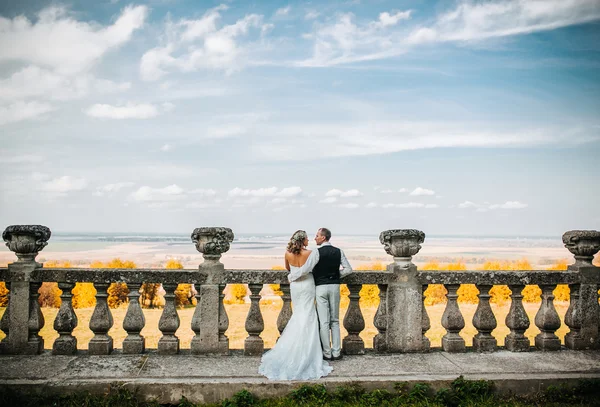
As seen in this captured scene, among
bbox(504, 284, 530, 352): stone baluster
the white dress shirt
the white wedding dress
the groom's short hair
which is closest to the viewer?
the white wedding dress

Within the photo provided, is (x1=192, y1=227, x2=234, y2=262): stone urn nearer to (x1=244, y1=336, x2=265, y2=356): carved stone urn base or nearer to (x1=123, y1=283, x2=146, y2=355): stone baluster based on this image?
(x1=123, y1=283, x2=146, y2=355): stone baluster

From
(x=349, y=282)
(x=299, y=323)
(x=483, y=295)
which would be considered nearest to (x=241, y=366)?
(x=299, y=323)

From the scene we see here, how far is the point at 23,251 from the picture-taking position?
6.51 m

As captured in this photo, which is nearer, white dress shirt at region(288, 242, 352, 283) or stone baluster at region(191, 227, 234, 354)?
white dress shirt at region(288, 242, 352, 283)

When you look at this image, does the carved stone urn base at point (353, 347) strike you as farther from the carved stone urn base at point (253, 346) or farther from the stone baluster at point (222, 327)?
the stone baluster at point (222, 327)

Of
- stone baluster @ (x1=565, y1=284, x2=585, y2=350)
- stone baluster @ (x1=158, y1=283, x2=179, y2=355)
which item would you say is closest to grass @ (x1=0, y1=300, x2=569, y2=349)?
stone baluster @ (x1=158, y1=283, x2=179, y2=355)

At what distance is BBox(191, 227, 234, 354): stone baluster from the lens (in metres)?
6.54

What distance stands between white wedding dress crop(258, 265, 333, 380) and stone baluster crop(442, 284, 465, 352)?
195cm

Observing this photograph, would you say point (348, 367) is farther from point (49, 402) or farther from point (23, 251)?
point (23, 251)

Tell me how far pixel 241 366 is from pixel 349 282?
6.17 ft

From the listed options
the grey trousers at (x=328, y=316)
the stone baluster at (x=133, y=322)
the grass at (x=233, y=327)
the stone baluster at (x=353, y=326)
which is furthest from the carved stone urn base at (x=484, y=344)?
the grass at (x=233, y=327)

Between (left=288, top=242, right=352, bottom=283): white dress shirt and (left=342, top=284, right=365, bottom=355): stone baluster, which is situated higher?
(left=288, top=242, right=352, bottom=283): white dress shirt

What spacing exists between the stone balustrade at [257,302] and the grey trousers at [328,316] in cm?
30

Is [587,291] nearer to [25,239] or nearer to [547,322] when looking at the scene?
[547,322]
